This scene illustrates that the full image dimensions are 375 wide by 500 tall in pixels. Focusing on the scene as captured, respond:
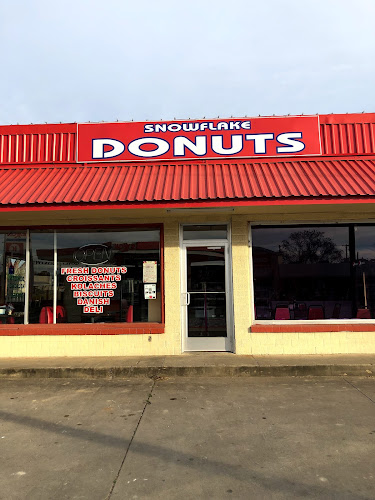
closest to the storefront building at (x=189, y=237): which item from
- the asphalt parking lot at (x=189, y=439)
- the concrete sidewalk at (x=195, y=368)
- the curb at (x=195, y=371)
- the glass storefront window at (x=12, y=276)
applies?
the glass storefront window at (x=12, y=276)

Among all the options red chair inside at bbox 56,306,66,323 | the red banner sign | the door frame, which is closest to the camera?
the door frame

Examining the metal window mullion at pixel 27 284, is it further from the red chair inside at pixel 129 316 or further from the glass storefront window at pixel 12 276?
the red chair inside at pixel 129 316

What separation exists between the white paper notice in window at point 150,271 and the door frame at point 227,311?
57cm

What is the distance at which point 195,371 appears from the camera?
21.9 ft

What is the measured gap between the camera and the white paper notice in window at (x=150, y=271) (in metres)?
8.06

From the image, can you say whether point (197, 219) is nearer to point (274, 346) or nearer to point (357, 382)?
point (274, 346)

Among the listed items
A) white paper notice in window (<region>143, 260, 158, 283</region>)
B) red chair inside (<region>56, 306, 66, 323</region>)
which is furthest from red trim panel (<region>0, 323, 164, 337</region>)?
white paper notice in window (<region>143, 260, 158, 283</region>)

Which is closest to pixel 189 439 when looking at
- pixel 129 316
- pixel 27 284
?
pixel 129 316

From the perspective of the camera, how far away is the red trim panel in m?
7.70

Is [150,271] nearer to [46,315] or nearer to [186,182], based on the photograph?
[186,182]

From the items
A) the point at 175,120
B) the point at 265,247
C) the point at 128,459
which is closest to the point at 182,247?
the point at 265,247

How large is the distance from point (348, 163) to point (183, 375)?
5691 millimetres

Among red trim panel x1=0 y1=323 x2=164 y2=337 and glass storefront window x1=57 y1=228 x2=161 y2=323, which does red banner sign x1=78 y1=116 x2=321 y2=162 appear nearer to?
glass storefront window x1=57 y1=228 x2=161 y2=323

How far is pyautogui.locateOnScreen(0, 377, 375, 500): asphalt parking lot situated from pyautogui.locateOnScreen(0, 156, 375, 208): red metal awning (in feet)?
10.6
